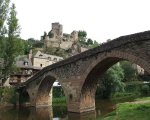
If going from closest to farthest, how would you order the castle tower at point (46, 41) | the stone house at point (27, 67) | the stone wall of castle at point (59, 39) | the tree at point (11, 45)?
the tree at point (11, 45) → the stone house at point (27, 67) → the castle tower at point (46, 41) → the stone wall of castle at point (59, 39)

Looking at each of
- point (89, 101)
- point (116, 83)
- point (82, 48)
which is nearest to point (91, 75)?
point (89, 101)

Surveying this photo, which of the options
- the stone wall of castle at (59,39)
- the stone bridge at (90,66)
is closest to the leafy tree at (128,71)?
the stone bridge at (90,66)

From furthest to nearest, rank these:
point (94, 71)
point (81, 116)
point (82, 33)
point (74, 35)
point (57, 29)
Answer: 1. point (82, 33)
2. point (74, 35)
3. point (57, 29)
4. point (94, 71)
5. point (81, 116)

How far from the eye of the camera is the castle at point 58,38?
3615 inches

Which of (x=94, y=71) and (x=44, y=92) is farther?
(x=44, y=92)

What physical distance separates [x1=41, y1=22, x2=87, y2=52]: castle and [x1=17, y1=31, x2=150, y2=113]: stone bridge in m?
63.4

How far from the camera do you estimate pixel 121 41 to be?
56.6 feet

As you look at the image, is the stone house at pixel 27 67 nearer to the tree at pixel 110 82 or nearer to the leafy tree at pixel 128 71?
the tree at pixel 110 82

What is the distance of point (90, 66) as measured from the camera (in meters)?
20.4

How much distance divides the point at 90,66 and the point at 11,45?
715 cm

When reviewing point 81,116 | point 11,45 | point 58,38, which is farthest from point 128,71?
point 11,45

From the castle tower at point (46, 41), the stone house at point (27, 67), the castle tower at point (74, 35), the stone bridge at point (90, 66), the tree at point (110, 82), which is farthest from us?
the castle tower at point (74, 35)

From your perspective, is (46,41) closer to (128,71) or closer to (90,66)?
(128,71)

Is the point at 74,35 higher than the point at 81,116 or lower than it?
higher
